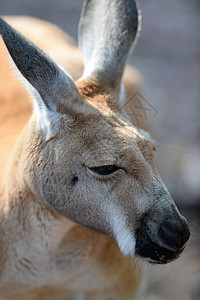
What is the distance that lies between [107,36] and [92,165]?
1160mm

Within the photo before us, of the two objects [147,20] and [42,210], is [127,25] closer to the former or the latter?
[42,210]

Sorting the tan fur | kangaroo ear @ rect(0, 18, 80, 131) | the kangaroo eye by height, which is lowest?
the tan fur

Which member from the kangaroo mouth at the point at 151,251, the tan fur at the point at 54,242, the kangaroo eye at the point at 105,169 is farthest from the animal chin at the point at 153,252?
the tan fur at the point at 54,242

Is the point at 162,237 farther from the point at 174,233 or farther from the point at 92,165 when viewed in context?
the point at 92,165

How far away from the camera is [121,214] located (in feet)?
8.41

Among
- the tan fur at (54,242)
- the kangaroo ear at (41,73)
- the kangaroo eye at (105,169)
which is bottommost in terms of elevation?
the tan fur at (54,242)

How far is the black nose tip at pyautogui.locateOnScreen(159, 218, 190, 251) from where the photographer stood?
2477 mm

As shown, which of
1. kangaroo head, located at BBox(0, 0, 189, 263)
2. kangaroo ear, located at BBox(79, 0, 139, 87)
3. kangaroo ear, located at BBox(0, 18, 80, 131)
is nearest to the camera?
kangaroo ear, located at BBox(0, 18, 80, 131)

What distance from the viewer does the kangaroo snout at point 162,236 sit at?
8.14ft

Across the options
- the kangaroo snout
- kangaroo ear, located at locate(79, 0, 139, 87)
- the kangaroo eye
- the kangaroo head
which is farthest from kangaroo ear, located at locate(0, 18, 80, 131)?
the kangaroo snout

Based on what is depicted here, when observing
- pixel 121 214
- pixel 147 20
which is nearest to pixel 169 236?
pixel 121 214

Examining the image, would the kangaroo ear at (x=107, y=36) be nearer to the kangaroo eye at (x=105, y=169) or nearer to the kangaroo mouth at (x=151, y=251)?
the kangaroo eye at (x=105, y=169)

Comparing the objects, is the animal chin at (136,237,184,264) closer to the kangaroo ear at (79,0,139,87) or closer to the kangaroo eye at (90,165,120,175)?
the kangaroo eye at (90,165,120,175)

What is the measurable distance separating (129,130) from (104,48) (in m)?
0.81
